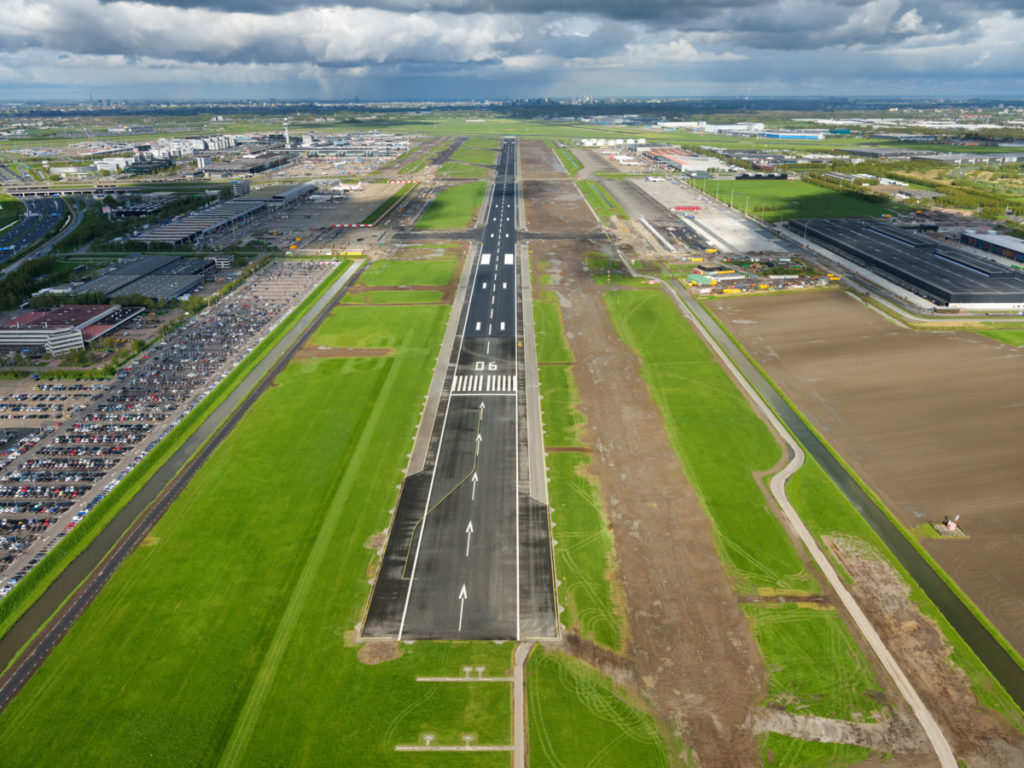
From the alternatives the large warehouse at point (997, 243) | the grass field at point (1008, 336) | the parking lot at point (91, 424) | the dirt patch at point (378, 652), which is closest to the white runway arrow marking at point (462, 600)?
the dirt patch at point (378, 652)

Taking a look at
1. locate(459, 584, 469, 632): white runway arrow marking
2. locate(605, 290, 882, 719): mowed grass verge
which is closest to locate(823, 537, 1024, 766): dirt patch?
locate(605, 290, 882, 719): mowed grass verge

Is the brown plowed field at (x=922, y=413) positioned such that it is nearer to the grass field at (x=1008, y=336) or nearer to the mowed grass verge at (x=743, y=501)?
the grass field at (x=1008, y=336)

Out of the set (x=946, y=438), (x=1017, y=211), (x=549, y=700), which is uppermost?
(x=1017, y=211)

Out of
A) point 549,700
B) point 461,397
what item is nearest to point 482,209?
point 461,397

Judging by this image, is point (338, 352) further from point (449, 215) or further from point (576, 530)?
point (449, 215)

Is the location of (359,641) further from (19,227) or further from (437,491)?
(19,227)

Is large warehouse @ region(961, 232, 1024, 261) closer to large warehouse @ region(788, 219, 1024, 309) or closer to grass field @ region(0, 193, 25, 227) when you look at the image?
large warehouse @ region(788, 219, 1024, 309)

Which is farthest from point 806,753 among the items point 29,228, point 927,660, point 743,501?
point 29,228
